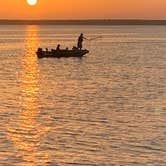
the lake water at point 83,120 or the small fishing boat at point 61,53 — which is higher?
the small fishing boat at point 61,53

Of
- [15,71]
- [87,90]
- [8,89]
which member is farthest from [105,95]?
[15,71]

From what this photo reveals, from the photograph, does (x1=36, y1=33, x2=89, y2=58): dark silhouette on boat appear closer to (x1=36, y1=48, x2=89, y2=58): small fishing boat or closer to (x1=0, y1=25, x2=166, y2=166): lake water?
(x1=36, y1=48, x2=89, y2=58): small fishing boat

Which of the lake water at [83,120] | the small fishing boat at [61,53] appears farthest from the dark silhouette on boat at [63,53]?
the lake water at [83,120]

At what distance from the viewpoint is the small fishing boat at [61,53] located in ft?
218

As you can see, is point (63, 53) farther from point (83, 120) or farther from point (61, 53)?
point (83, 120)

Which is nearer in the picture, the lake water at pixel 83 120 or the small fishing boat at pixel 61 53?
the lake water at pixel 83 120

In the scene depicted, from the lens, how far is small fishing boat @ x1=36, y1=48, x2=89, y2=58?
6650cm

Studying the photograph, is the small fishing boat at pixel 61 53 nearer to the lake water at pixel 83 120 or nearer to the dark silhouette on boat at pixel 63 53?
the dark silhouette on boat at pixel 63 53

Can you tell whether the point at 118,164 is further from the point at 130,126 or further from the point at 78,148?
the point at 130,126

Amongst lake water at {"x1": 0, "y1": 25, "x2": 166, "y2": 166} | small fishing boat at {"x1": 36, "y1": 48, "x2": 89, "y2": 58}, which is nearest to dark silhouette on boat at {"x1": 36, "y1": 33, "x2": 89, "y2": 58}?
small fishing boat at {"x1": 36, "y1": 48, "x2": 89, "y2": 58}

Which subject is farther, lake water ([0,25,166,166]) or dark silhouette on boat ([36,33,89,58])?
dark silhouette on boat ([36,33,89,58])

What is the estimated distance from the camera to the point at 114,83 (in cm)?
4319

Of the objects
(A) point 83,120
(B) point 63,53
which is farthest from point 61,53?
(A) point 83,120

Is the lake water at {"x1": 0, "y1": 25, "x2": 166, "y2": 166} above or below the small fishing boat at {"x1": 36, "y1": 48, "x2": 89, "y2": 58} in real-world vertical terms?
below
